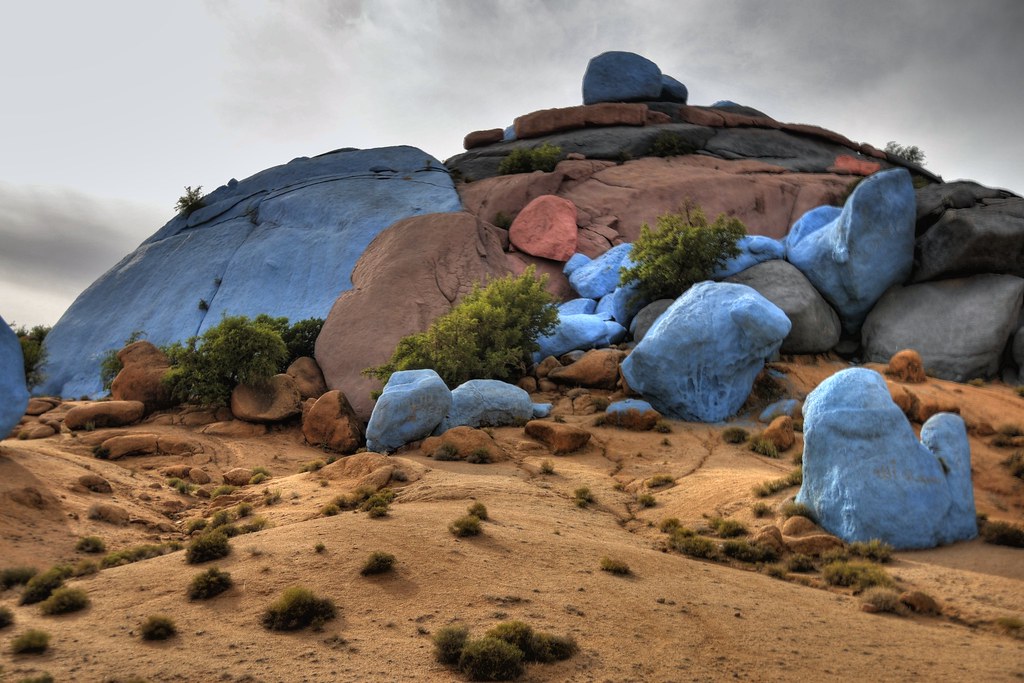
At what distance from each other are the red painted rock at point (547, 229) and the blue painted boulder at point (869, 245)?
1241cm

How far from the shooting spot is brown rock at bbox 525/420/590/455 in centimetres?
1666

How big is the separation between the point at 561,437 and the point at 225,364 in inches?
457

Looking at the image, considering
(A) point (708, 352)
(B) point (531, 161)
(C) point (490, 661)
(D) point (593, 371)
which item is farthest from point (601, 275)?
(C) point (490, 661)

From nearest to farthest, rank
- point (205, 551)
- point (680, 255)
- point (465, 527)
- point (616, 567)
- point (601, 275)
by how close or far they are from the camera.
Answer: point (616, 567) < point (205, 551) < point (465, 527) < point (680, 255) < point (601, 275)

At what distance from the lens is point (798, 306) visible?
22.4m

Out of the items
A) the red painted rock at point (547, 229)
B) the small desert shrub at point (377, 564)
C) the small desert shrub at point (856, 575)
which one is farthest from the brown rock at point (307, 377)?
the small desert shrub at point (856, 575)

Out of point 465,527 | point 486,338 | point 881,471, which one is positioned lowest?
point 465,527

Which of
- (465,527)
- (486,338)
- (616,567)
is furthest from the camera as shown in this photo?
(486,338)

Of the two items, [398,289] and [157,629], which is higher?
[398,289]

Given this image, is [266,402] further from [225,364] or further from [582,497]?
[582,497]

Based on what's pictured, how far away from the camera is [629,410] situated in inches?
738

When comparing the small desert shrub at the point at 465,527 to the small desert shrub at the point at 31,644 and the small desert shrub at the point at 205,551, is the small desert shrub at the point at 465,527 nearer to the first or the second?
the small desert shrub at the point at 205,551

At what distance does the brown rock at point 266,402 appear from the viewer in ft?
71.3

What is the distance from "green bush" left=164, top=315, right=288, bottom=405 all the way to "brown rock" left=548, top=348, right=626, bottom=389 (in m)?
8.99
